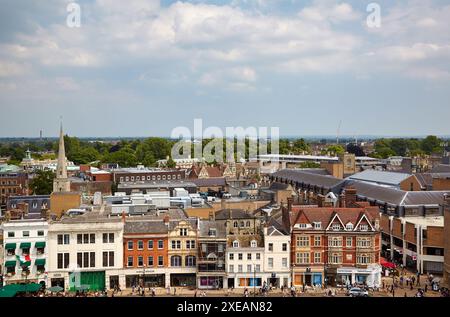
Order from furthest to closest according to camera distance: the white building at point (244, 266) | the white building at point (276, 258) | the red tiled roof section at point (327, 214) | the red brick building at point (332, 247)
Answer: the red tiled roof section at point (327, 214)
the red brick building at point (332, 247)
the white building at point (276, 258)
the white building at point (244, 266)

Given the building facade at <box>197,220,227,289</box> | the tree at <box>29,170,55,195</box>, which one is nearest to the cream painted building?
the building facade at <box>197,220,227,289</box>

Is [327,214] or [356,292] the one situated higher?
[327,214]

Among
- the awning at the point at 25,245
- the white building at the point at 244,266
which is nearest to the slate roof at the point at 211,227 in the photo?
the white building at the point at 244,266

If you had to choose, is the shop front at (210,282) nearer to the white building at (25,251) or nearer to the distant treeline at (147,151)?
the white building at (25,251)

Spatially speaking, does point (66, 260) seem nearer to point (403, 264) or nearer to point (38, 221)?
point (38, 221)

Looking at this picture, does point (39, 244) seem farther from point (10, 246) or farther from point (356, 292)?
point (356, 292)

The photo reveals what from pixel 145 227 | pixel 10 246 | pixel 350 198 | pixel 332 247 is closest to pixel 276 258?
pixel 332 247

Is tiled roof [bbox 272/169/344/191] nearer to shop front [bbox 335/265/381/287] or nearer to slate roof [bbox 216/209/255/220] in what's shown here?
slate roof [bbox 216/209/255/220]
